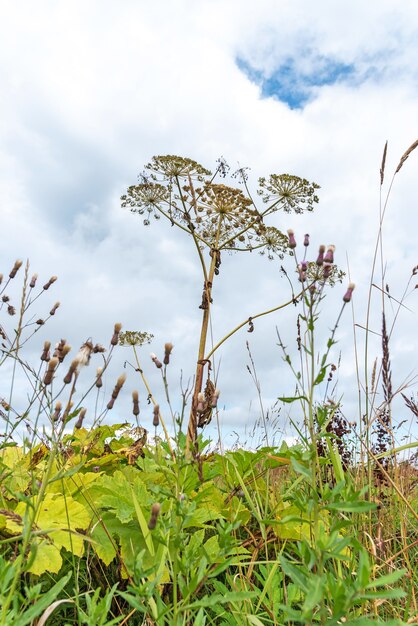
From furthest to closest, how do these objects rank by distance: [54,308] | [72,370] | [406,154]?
[54,308] → [406,154] → [72,370]

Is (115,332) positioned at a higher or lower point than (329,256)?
lower

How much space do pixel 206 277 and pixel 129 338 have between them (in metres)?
1.24

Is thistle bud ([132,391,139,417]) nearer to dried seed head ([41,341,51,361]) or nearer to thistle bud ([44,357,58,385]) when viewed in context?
thistle bud ([44,357,58,385])

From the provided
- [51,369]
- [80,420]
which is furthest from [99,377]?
[51,369]

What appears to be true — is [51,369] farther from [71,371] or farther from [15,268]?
[15,268]

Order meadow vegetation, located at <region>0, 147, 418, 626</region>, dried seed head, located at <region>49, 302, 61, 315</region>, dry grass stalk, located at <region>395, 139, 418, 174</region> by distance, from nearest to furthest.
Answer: meadow vegetation, located at <region>0, 147, 418, 626</region>
dry grass stalk, located at <region>395, 139, 418, 174</region>
dried seed head, located at <region>49, 302, 61, 315</region>

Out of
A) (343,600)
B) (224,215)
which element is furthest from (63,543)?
(224,215)

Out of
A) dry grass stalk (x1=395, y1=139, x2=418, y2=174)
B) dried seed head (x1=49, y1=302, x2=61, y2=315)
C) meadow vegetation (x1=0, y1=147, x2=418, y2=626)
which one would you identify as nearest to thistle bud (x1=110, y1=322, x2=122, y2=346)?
meadow vegetation (x1=0, y1=147, x2=418, y2=626)

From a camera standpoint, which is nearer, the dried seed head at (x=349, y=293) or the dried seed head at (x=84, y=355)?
the dried seed head at (x=84, y=355)

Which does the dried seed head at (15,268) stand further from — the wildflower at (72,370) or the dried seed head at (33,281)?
the wildflower at (72,370)

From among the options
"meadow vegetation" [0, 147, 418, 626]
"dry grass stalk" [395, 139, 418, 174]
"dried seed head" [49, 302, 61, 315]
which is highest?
"dry grass stalk" [395, 139, 418, 174]

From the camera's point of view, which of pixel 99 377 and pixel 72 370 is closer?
pixel 72 370

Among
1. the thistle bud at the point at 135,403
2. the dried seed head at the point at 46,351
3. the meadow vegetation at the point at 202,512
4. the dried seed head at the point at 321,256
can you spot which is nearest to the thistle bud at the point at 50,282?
the meadow vegetation at the point at 202,512

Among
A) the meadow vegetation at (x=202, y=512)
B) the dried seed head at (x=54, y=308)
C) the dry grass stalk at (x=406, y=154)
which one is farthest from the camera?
the dried seed head at (x=54, y=308)
